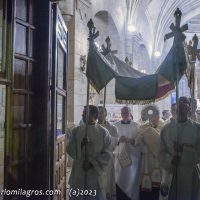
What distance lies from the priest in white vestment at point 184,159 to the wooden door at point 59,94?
1.31 meters

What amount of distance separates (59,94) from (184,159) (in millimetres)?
1751

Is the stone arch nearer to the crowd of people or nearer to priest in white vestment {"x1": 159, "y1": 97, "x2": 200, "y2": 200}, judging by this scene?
the crowd of people

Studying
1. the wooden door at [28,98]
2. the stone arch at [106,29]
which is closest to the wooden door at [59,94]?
the wooden door at [28,98]

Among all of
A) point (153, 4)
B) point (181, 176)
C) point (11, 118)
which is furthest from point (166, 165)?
point (153, 4)

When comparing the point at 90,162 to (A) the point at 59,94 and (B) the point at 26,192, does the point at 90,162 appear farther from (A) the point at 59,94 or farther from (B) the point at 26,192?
(A) the point at 59,94

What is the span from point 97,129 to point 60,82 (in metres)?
1.24

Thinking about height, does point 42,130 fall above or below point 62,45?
below

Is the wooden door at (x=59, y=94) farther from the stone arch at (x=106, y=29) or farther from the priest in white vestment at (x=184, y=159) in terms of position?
the stone arch at (x=106, y=29)

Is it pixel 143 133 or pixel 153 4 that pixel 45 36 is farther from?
pixel 153 4

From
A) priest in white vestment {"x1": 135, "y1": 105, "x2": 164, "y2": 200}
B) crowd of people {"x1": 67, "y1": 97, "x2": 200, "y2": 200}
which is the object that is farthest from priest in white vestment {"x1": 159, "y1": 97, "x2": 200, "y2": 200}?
priest in white vestment {"x1": 135, "y1": 105, "x2": 164, "y2": 200}

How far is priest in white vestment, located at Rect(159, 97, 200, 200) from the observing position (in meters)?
4.14

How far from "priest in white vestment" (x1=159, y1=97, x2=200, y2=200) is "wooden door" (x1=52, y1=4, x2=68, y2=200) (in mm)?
1307

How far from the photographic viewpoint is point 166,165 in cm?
423

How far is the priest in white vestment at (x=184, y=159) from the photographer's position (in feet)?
13.6
